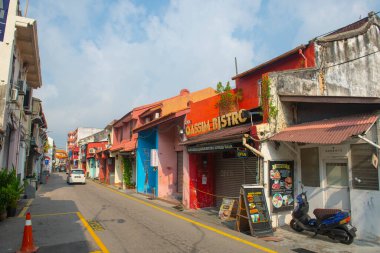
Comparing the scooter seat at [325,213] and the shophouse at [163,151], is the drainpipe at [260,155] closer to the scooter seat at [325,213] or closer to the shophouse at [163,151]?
the scooter seat at [325,213]

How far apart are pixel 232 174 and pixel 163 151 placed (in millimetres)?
6525

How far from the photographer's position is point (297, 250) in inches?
291

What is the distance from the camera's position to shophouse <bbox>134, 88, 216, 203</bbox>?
18.4 metres

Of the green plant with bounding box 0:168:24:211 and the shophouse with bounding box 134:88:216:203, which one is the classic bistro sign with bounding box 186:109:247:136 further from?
the green plant with bounding box 0:168:24:211

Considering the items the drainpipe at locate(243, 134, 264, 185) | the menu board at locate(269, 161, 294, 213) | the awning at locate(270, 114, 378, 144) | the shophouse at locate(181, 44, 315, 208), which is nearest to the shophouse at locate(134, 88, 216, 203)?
the shophouse at locate(181, 44, 315, 208)

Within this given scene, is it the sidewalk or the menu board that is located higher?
the menu board

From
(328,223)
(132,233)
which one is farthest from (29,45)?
(328,223)

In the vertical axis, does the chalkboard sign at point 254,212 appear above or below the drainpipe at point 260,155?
below

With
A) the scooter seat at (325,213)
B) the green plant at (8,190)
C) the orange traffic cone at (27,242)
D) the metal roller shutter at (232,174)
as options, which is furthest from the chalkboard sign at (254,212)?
the green plant at (8,190)

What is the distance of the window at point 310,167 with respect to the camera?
10.1m

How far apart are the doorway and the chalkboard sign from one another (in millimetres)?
2131

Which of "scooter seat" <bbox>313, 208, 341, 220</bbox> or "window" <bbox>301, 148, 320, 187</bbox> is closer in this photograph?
"scooter seat" <bbox>313, 208, 341, 220</bbox>

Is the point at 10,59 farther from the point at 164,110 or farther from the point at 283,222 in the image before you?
the point at 283,222

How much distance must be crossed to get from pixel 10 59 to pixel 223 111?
9967 mm
